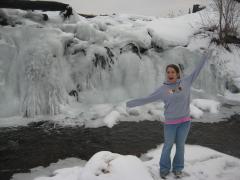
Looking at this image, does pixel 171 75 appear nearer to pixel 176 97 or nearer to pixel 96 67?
pixel 176 97

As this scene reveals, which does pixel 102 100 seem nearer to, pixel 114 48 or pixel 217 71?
pixel 114 48

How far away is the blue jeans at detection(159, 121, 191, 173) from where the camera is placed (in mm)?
4375

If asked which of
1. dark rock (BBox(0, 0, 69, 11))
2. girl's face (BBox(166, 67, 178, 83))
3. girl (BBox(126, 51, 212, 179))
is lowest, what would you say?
girl (BBox(126, 51, 212, 179))

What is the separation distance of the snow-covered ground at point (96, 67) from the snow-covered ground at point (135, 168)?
233 cm

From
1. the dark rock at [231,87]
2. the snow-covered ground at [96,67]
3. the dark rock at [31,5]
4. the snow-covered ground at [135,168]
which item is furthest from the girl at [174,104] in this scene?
the dark rock at [231,87]

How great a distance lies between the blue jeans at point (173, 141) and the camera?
4.38 m

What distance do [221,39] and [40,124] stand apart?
6.84m

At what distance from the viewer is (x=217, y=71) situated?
10.6 metres

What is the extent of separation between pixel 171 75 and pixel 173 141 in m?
0.87

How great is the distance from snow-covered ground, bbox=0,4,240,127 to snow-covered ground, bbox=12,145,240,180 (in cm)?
233

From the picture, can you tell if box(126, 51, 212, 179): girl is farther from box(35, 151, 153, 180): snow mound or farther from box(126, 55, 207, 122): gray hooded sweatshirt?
box(35, 151, 153, 180): snow mound

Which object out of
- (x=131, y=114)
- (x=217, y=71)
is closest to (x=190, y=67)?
(x=217, y=71)

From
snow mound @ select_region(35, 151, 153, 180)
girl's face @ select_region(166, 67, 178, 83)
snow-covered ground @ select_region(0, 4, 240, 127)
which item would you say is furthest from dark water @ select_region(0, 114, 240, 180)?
girl's face @ select_region(166, 67, 178, 83)

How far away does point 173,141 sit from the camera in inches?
175
